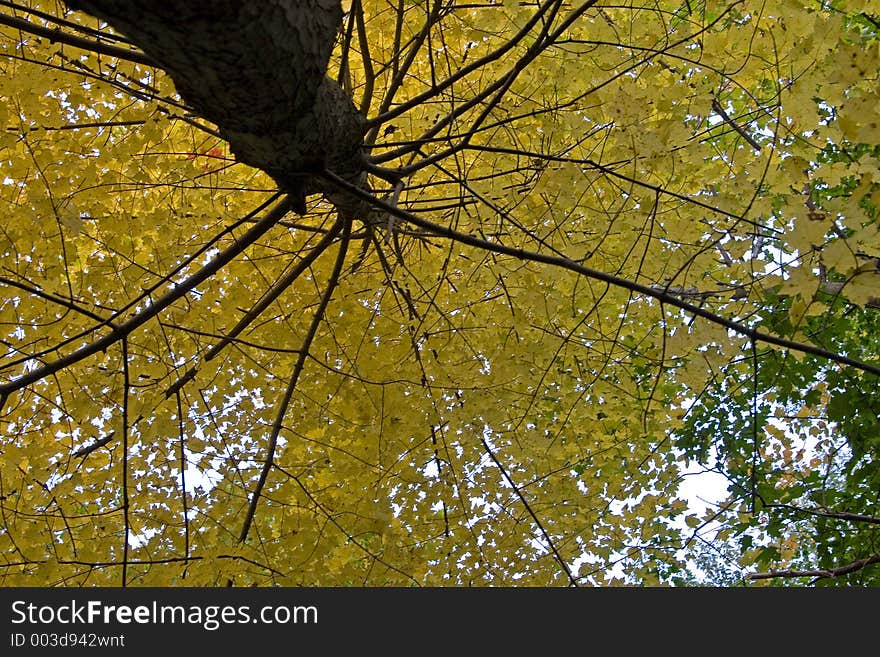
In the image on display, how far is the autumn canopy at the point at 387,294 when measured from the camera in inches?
71.8

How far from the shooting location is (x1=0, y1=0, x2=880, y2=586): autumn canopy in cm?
182

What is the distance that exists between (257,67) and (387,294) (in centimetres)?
181

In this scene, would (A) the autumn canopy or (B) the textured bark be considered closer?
(B) the textured bark

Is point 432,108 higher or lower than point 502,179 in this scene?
higher

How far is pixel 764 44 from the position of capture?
5.95ft

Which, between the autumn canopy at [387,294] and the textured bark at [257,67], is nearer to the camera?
the textured bark at [257,67]

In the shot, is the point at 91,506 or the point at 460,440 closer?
the point at 460,440

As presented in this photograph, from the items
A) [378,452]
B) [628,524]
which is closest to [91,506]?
[378,452]

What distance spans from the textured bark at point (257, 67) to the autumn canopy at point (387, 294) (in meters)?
0.04

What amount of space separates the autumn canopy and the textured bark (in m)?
0.04

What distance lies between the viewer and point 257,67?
1124 millimetres

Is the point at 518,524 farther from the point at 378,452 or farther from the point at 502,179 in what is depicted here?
the point at 502,179

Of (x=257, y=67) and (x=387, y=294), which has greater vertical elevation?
(x=387, y=294)
